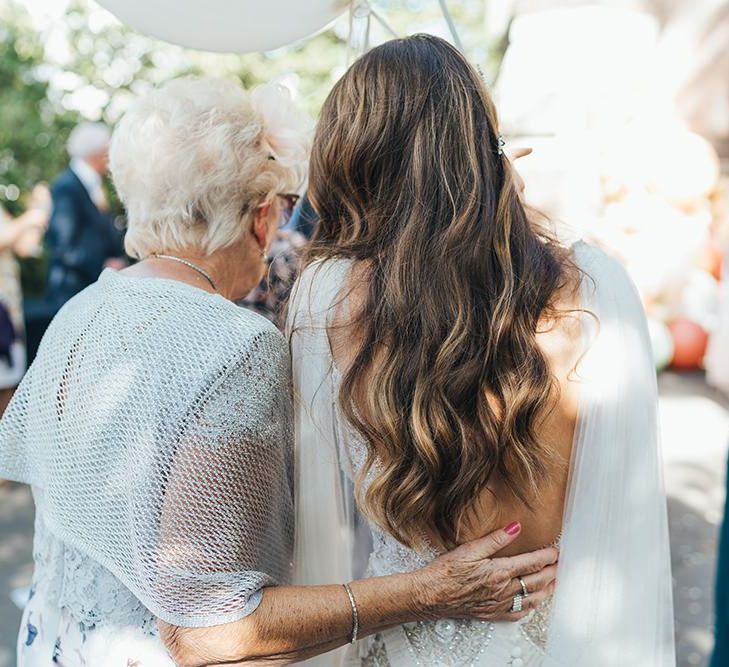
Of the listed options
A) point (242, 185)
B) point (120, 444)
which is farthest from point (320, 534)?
point (242, 185)

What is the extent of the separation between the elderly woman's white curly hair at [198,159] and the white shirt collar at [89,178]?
3948 mm

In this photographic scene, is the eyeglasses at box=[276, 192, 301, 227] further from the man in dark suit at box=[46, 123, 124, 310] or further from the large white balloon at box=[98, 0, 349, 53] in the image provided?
the man in dark suit at box=[46, 123, 124, 310]

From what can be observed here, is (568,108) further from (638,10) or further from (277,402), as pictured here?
(277,402)

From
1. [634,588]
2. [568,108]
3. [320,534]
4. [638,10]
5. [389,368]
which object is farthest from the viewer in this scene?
[638,10]

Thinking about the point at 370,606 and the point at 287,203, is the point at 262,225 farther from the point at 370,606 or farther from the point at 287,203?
the point at 370,606

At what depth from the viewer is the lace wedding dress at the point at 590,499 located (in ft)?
4.33

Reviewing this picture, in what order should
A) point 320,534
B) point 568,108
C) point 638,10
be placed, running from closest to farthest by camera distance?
point 320,534 < point 568,108 < point 638,10

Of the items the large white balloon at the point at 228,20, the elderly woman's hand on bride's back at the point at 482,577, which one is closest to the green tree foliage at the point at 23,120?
the large white balloon at the point at 228,20

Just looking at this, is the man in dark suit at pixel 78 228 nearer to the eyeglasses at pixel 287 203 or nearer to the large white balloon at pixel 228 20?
the large white balloon at pixel 228 20

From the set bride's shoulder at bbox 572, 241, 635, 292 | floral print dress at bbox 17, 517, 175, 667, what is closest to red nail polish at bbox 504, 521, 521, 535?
bride's shoulder at bbox 572, 241, 635, 292

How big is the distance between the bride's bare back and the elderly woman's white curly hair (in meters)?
0.40

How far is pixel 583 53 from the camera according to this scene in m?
5.89

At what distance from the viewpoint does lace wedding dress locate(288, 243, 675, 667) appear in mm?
1321

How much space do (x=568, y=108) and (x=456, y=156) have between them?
491 centimetres
